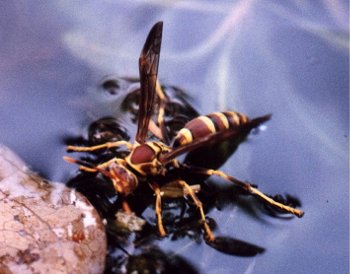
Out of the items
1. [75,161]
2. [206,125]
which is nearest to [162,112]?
[206,125]

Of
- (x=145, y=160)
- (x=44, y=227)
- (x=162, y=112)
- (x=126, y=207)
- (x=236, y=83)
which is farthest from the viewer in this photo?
(x=236, y=83)

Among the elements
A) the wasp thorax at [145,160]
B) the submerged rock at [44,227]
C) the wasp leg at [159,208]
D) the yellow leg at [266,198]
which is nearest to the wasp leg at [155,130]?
the wasp thorax at [145,160]

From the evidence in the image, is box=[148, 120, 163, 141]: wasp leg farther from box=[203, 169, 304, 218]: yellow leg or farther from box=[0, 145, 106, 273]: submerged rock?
box=[0, 145, 106, 273]: submerged rock

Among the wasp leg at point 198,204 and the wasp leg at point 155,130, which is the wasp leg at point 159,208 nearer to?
the wasp leg at point 198,204

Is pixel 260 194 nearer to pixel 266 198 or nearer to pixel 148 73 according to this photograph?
pixel 266 198

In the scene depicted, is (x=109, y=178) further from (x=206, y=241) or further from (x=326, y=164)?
(x=326, y=164)

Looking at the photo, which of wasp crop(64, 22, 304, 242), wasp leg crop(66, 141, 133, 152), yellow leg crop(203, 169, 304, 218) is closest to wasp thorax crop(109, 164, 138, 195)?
wasp crop(64, 22, 304, 242)
